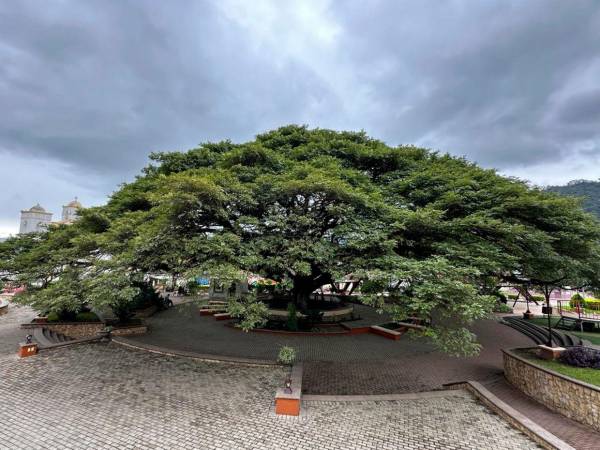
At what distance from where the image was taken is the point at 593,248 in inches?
389

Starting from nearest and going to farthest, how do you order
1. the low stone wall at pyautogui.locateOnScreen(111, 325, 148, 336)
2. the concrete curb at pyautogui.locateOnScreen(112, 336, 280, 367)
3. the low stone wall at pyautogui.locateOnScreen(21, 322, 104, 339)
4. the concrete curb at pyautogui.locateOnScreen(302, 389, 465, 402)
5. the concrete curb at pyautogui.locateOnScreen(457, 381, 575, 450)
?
1. the concrete curb at pyautogui.locateOnScreen(457, 381, 575, 450)
2. the concrete curb at pyautogui.locateOnScreen(302, 389, 465, 402)
3. the concrete curb at pyautogui.locateOnScreen(112, 336, 280, 367)
4. the low stone wall at pyautogui.locateOnScreen(111, 325, 148, 336)
5. the low stone wall at pyautogui.locateOnScreen(21, 322, 104, 339)

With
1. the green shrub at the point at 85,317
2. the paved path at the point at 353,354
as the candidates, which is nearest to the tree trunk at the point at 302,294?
A: the paved path at the point at 353,354

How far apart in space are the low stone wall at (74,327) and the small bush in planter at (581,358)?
1921 centimetres

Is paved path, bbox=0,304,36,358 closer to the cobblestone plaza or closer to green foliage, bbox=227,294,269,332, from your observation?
the cobblestone plaza

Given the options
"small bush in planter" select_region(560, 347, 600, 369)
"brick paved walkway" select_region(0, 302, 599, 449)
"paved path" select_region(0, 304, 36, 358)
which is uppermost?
"small bush in planter" select_region(560, 347, 600, 369)

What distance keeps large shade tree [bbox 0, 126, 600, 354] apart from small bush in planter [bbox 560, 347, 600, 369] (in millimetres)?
2439

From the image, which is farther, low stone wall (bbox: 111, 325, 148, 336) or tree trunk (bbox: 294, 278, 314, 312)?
tree trunk (bbox: 294, 278, 314, 312)

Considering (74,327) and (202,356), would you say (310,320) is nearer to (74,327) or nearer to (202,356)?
(202,356)

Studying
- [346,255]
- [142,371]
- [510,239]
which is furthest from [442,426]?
[142,371]

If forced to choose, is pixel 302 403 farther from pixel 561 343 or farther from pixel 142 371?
pixel 561 343

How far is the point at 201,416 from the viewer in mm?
6977

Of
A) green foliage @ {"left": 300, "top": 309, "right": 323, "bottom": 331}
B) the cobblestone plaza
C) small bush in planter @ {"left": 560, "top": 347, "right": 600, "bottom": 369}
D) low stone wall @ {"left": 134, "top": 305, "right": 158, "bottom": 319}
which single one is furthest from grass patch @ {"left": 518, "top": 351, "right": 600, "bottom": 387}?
low stone wall @ {"left": 134, "top": 305, "right": 158, "bottom": 319}

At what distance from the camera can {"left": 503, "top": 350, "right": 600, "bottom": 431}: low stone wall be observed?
729 cm

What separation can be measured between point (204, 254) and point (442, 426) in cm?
708
